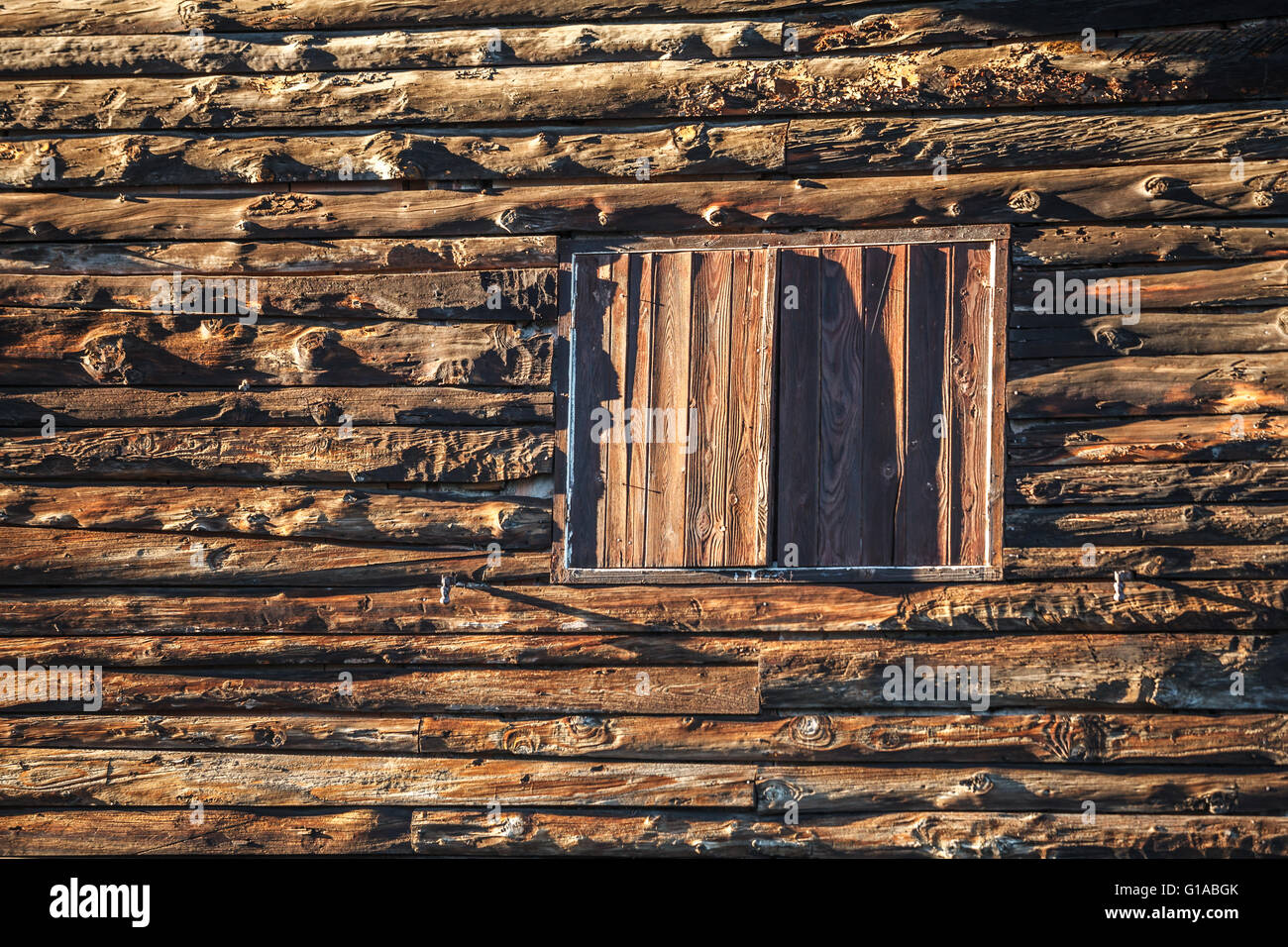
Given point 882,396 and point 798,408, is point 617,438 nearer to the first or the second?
point 798,408

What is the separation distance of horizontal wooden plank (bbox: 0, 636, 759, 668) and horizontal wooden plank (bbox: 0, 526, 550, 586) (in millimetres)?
217

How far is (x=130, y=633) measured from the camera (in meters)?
4.04

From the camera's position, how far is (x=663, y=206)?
4016mm

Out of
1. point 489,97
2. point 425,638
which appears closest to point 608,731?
point 425,638

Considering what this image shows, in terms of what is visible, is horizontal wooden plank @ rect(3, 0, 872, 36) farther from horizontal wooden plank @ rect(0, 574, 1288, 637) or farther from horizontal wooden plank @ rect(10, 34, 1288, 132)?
horizontal wooden plank @ rect(0, 574, 1288, 637)

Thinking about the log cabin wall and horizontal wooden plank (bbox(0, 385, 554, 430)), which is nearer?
the log cabin wall

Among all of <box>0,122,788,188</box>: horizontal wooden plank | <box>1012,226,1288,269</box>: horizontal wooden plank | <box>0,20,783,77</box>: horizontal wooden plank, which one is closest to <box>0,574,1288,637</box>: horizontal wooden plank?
<box>1012,226,1288,269</box>: horizontal wooden plank

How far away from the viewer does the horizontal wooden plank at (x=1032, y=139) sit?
3828mm

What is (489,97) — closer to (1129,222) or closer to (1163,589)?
(1129,222)

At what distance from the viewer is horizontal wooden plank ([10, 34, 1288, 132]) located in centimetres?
385

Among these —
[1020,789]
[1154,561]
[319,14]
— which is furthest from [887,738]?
[319,14]

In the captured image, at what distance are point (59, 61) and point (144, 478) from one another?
1997 mm

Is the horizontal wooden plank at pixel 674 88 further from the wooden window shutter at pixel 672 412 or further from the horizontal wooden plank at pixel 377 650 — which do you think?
the horizontal wooden plank at pixel 377 650

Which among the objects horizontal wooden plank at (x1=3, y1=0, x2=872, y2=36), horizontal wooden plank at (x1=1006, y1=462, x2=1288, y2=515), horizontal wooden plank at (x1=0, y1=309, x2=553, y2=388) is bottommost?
horizontal wooden plank at (x1=1006, y1=462, x2=1288, y2=515)
